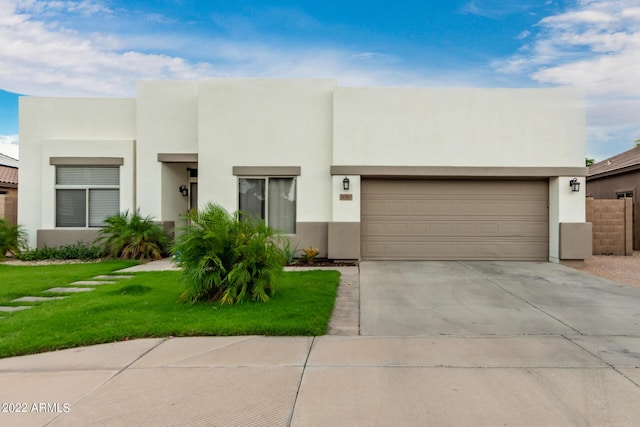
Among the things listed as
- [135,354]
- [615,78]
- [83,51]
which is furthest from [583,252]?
[83,51]

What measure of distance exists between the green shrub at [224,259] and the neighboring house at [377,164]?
4.93 metres

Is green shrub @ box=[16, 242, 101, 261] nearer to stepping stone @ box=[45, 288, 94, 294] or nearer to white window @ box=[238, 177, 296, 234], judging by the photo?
stepping stone @ box=[45, 288, 94, 294]

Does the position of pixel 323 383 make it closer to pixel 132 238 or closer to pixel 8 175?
pixel 132 238

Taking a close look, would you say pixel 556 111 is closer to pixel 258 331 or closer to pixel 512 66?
pixel 512 66

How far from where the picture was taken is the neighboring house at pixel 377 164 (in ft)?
36.4

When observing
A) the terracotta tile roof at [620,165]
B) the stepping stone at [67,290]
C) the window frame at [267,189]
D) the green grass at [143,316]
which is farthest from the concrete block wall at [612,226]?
the stepping stone at [67,290]

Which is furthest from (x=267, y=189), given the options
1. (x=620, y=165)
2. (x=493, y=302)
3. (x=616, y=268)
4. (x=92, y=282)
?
(x=620, y=165)

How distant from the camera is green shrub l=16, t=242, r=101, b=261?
1182 centimetres

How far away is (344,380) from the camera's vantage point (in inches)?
145

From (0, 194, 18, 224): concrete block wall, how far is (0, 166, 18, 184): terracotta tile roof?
13.8 feet

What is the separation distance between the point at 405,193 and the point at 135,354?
345 inches

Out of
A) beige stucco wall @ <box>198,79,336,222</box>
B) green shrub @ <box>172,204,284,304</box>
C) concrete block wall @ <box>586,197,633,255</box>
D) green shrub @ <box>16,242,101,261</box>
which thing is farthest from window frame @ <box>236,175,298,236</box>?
concrete block wall @ <box>586,197,633,255</box>

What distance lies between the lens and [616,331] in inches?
202

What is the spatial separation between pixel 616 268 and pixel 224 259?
34.6ft
